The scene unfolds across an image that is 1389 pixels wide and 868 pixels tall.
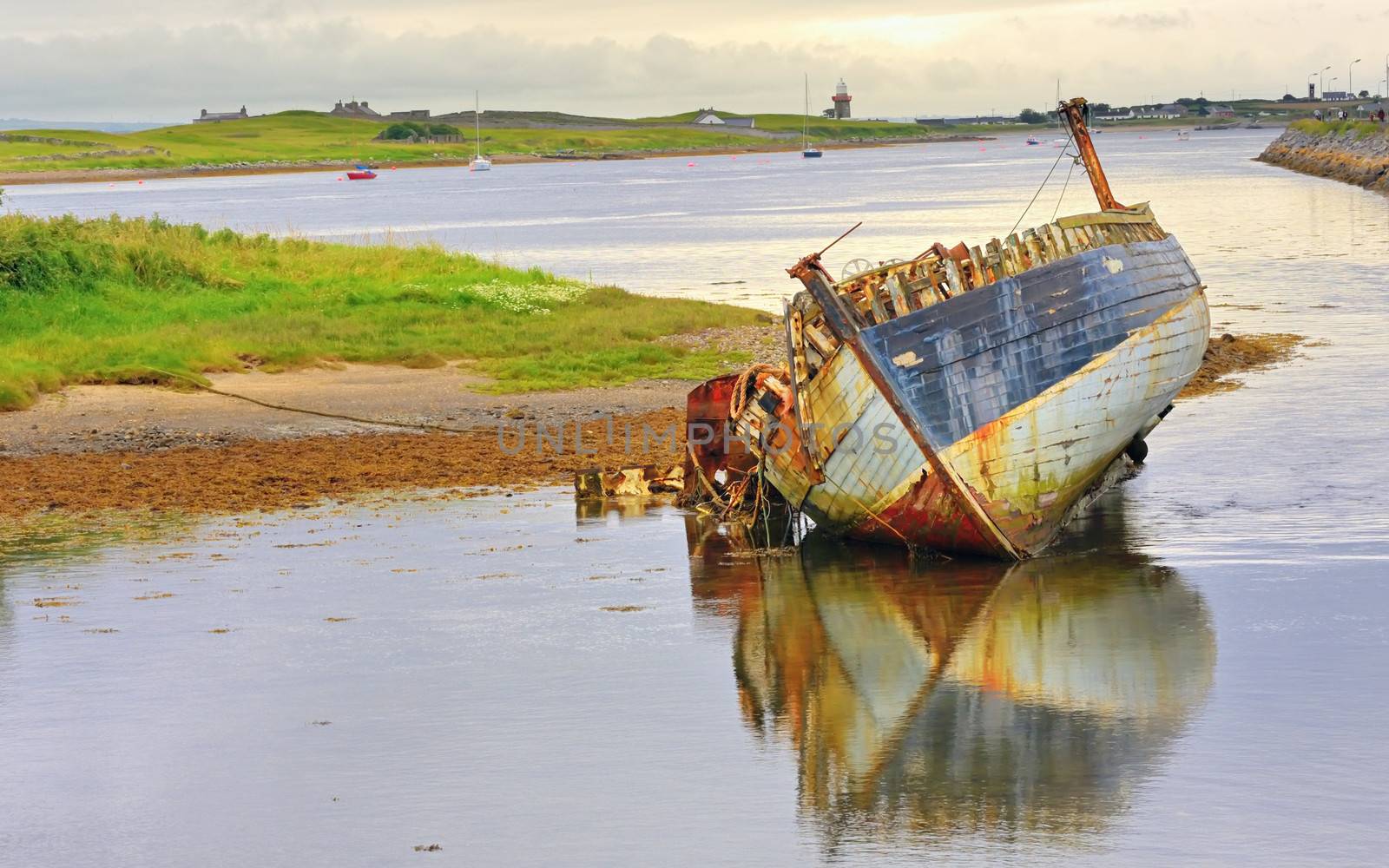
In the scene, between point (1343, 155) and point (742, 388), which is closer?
point (742, 388)

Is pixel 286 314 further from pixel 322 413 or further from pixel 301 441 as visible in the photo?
pixel 301 441

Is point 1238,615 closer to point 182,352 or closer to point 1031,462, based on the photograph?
point 1031,462

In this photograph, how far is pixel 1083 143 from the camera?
22.2 meters

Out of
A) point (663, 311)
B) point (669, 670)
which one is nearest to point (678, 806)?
point (669, 670)

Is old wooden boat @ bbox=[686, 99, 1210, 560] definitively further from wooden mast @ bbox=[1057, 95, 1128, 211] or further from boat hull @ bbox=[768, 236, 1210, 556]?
wooden mast @ bbox=[1057, 95, 1128, 211]

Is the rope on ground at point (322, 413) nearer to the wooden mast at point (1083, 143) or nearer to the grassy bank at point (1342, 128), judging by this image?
the wooden mast at point (1083, 143)

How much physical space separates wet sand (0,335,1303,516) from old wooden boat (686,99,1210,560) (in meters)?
5.06

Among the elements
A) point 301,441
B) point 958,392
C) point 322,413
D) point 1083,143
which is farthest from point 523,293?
point 958,392

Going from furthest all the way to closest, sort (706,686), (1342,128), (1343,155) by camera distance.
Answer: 1. (1342,128)
2. (1343,155)
3. (706,686)

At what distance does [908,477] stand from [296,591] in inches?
237

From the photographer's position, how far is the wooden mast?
72.9 feet

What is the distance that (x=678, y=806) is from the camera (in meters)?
10.5

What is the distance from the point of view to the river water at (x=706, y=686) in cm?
1008

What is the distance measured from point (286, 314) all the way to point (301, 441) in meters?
9.85
